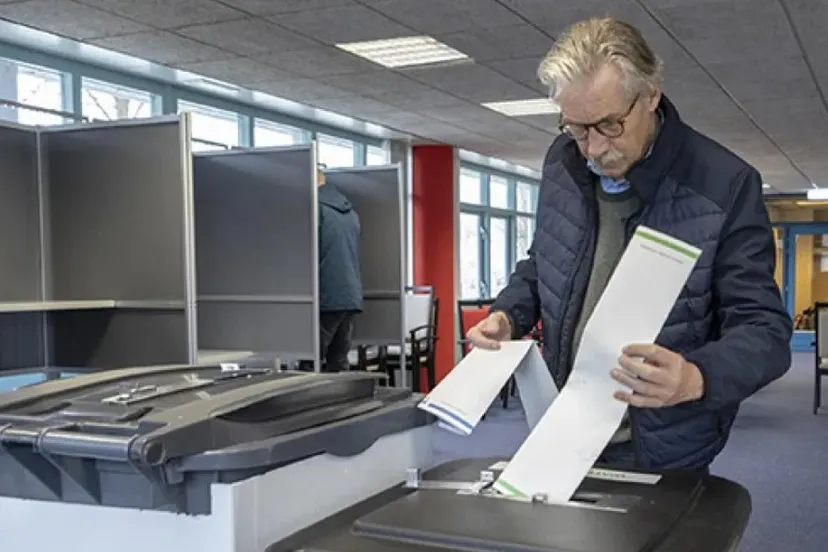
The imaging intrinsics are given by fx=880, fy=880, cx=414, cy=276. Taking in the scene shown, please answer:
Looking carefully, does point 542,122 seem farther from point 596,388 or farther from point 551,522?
point 551,522

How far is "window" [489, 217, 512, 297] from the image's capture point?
1032 centimetres

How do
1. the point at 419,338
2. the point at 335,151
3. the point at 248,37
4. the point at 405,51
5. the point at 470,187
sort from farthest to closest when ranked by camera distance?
the point at 470,187 < the point at 335,151 < the point at 419,338 < the point at 405,51 < the point at 248,37

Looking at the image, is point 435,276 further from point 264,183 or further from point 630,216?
point 630,216

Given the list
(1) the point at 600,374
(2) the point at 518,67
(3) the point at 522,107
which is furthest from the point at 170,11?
(1) the point at 600,374

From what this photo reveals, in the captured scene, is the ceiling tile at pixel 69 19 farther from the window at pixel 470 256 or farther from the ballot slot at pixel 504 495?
the window at pixel 470 256

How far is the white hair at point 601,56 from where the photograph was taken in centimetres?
107

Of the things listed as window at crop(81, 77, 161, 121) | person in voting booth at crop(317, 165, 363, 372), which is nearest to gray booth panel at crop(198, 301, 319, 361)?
person in voting booth at crop(317, 165, 363, 372)

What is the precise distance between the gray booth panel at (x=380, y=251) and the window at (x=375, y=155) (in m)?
3.10

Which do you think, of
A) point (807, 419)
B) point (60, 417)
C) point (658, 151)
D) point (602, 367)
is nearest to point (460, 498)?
point (602, 367)

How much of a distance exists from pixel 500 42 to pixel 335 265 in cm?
142

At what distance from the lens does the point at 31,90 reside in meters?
4.92

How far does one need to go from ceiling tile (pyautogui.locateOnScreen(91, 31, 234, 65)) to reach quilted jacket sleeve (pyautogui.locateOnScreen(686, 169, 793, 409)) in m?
3.73

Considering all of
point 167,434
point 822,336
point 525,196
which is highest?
point 525,196

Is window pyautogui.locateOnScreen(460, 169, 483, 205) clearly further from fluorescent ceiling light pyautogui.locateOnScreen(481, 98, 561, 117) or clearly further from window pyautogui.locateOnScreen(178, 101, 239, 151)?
window pyautogui.locateOnScreen(178, 101, 239, 151)
